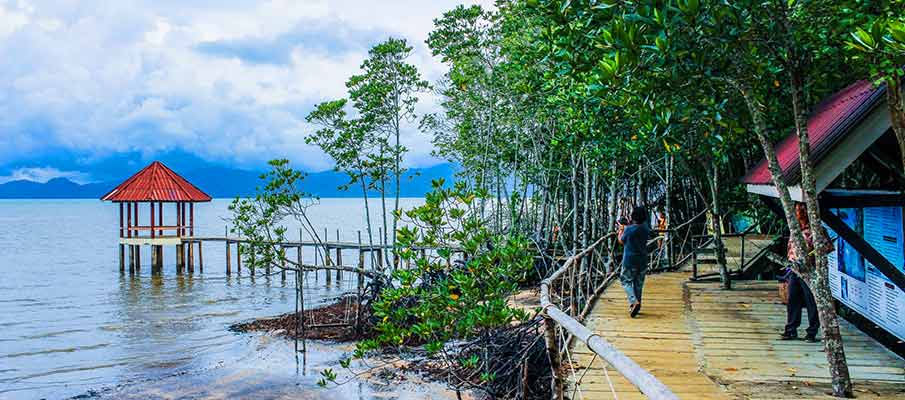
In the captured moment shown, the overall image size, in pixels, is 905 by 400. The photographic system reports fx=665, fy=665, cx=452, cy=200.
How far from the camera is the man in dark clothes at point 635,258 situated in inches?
292

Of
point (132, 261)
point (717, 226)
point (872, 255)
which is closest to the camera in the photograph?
point (872, 255)

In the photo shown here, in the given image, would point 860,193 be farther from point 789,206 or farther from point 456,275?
point 456,275

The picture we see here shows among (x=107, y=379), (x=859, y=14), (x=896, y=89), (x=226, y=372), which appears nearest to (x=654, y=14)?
(x=896, y=89)

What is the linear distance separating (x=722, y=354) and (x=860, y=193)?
80.9 inches

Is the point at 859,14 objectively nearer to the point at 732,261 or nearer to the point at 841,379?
the point at 841,379

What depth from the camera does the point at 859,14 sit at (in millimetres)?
5324

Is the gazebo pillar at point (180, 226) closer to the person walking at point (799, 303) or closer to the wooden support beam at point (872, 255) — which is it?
the person walking at point (799, 303)

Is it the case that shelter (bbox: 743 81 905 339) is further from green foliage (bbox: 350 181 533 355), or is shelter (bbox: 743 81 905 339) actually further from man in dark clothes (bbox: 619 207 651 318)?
green foliage (bbox: 350 181 533 355)

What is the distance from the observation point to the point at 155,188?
94.6 ft

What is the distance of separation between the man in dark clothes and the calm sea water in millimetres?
3870

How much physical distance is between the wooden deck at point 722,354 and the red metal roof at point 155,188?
24.2m

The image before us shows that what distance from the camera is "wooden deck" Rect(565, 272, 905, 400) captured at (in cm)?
477

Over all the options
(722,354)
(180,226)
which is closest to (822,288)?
(722,354)

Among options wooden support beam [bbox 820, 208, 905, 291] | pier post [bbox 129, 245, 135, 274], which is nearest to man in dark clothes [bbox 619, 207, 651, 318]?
wooden support beam [bbox 820, 208, 905, 291]
